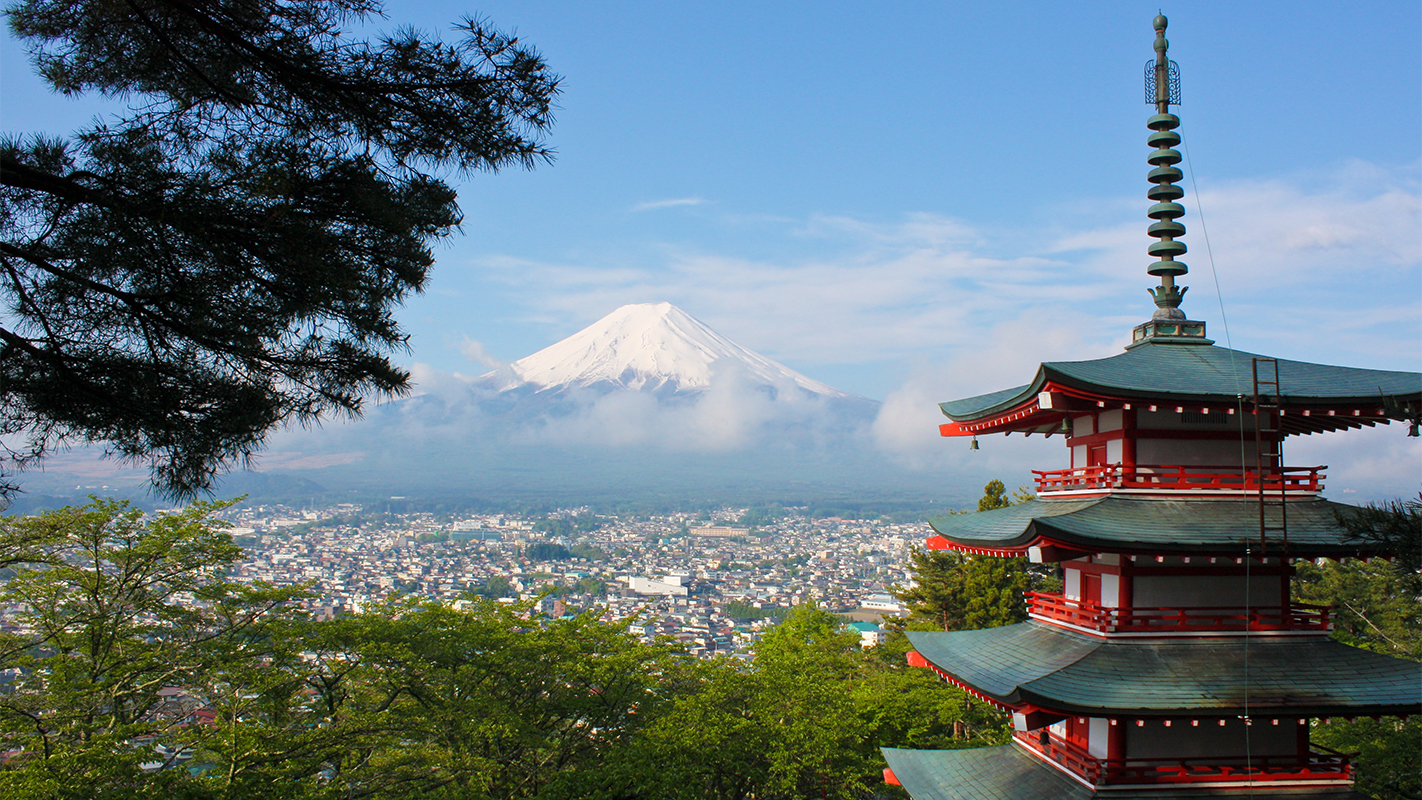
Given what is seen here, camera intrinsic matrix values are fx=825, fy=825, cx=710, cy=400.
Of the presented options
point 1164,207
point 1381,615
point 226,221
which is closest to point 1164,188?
point 1164,207

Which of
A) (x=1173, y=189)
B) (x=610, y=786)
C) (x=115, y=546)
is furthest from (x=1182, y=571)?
(x=115, y=546)

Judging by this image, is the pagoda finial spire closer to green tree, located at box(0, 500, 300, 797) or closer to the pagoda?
the pagoda

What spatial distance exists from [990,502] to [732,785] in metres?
10.7

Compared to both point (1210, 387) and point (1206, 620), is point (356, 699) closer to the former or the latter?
point (1206, 620)

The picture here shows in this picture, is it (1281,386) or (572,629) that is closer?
(1281,386)

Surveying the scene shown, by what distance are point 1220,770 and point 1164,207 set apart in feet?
19.3

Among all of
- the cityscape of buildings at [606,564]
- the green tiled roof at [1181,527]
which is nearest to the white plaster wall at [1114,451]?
the green tiled roof at [1181,527]

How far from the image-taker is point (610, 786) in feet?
37.6

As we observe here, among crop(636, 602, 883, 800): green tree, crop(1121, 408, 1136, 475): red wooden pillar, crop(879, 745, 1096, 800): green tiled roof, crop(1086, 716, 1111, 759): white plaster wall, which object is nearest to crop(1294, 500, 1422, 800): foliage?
crop(1121, 408, 1136, 475): red wooden pillar

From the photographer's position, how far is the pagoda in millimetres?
7465

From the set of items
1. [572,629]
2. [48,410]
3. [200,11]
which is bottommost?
[572,629]

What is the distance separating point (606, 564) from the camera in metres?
78.6

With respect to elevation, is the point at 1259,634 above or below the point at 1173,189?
below

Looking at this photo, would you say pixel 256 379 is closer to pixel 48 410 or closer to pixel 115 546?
pixel 48 410
